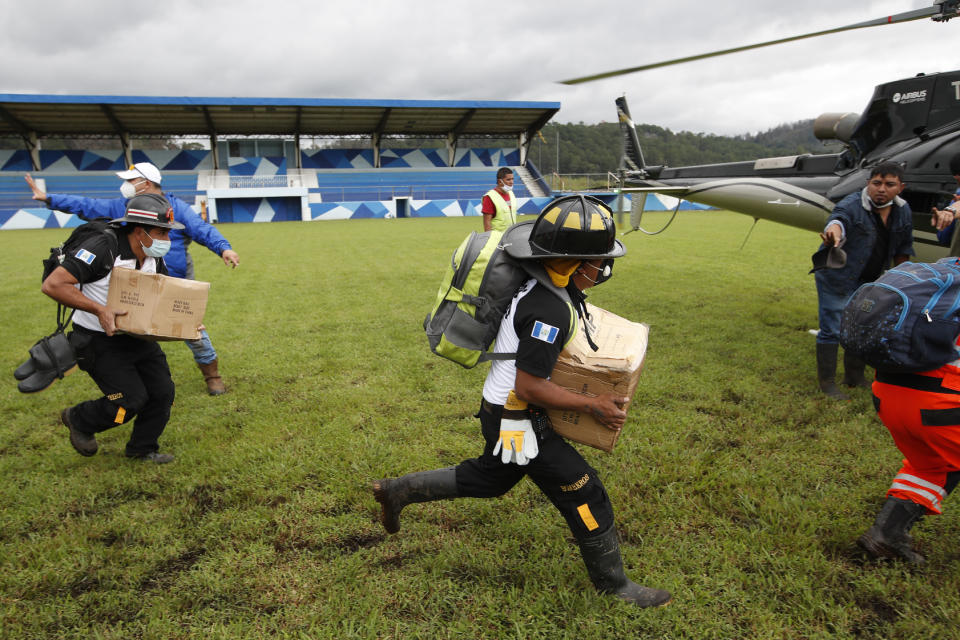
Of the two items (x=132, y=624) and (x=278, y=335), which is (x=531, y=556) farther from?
(x=278, y=335)

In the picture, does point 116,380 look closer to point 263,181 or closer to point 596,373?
point 596,373

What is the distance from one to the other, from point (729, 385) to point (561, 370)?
3787mm

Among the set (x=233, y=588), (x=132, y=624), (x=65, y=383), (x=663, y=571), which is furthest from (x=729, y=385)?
(x=65, y=383)

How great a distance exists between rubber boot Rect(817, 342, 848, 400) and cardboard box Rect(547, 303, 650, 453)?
3.60 meters

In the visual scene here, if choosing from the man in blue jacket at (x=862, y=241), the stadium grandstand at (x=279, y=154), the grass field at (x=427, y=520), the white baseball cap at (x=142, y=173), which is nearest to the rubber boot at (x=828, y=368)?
the man in blue jacket at (x=862, y=241)

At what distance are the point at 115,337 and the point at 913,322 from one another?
473 cm

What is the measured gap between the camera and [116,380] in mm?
3814

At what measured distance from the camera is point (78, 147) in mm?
47125

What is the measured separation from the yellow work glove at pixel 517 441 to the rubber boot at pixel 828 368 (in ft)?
13.3

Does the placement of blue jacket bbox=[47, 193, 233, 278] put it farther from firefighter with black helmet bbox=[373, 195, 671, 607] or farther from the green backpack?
firefighter with black helmet bbox=[373, 195, 671, 607]

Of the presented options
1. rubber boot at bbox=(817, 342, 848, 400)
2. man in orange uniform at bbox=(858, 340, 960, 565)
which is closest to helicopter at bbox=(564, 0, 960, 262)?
rubber boot at bbox=(817, 342, 848, 400)

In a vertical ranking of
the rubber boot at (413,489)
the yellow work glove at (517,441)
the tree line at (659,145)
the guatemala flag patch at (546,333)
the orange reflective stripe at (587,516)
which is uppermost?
the tree line at (659,145)

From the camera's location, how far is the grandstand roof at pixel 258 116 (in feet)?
130

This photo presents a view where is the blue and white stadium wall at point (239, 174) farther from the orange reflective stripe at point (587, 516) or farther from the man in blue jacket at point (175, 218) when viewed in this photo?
the orange reflective stripe at point (587, 516)
